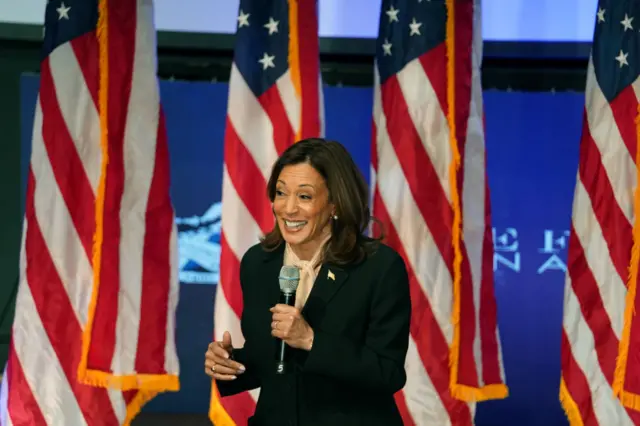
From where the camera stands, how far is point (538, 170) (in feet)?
12.4

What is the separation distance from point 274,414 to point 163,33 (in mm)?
2552

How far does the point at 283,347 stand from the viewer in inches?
56.4

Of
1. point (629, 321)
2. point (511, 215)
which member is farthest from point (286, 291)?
Answer: point (511, 215)

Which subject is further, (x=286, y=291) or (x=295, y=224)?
(x=295, y=224)

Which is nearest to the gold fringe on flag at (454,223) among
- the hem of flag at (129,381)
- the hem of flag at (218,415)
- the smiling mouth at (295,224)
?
the hem of flag at (218,415)

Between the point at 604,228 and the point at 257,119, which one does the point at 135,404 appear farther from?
the point at 604,228

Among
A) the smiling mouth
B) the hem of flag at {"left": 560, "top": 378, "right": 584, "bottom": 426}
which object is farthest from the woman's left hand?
the hem of flag at {"left": 560, "top": 378, "right": 584, "bottom": 426}

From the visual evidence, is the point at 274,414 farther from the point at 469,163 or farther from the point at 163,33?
the point at 163,33

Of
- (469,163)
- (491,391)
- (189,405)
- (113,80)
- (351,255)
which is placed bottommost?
(189,405)

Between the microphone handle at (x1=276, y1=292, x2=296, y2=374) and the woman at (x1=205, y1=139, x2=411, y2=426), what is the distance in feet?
0.10

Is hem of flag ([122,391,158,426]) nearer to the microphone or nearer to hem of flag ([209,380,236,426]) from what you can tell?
hem of flag ([209,380,236,426])

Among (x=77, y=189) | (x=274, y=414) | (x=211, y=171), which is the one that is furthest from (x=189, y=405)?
(x=274, y=414)

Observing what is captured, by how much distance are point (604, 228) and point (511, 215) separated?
1098 mm

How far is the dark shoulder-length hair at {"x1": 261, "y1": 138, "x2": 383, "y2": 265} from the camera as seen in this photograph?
5.12 ft
